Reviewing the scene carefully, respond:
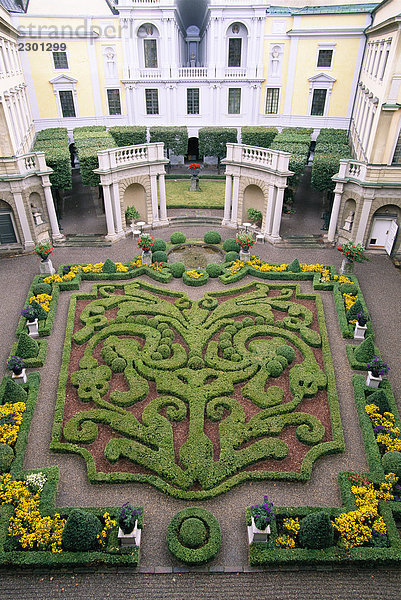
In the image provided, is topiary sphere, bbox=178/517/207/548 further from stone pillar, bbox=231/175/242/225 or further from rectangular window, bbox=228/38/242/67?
rectangular window, bbox=228/38/242/67

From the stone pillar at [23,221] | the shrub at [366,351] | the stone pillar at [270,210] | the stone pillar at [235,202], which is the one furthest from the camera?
the stone pillar at [235,202]

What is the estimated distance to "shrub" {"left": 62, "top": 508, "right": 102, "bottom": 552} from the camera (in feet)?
48.5

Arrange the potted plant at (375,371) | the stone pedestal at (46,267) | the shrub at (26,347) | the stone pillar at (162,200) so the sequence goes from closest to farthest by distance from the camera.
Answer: the potted plant at (375,371), the shrub at (26,347), the stone pedestal at (46,267), the stone pillar at (162,200)

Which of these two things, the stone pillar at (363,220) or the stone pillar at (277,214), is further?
the stone pillar at (277,214)

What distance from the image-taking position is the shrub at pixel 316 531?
14906mm

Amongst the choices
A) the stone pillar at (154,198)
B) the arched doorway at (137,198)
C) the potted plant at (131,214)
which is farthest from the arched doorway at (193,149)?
the potted plant at (131,214)

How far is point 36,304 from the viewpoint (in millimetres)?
26781

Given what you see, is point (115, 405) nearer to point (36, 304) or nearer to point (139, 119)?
point (36, 304)

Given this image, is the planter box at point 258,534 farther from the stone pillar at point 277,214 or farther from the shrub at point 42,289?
the stone pillar at point 277,214

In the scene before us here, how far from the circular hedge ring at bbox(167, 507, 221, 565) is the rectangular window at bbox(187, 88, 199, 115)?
2225 inches

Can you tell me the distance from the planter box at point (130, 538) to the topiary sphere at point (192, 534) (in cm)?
152

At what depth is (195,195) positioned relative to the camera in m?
50.7

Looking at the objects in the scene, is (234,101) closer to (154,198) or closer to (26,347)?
(154,198)

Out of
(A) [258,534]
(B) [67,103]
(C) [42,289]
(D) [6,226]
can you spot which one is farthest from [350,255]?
(B) [67,103]
